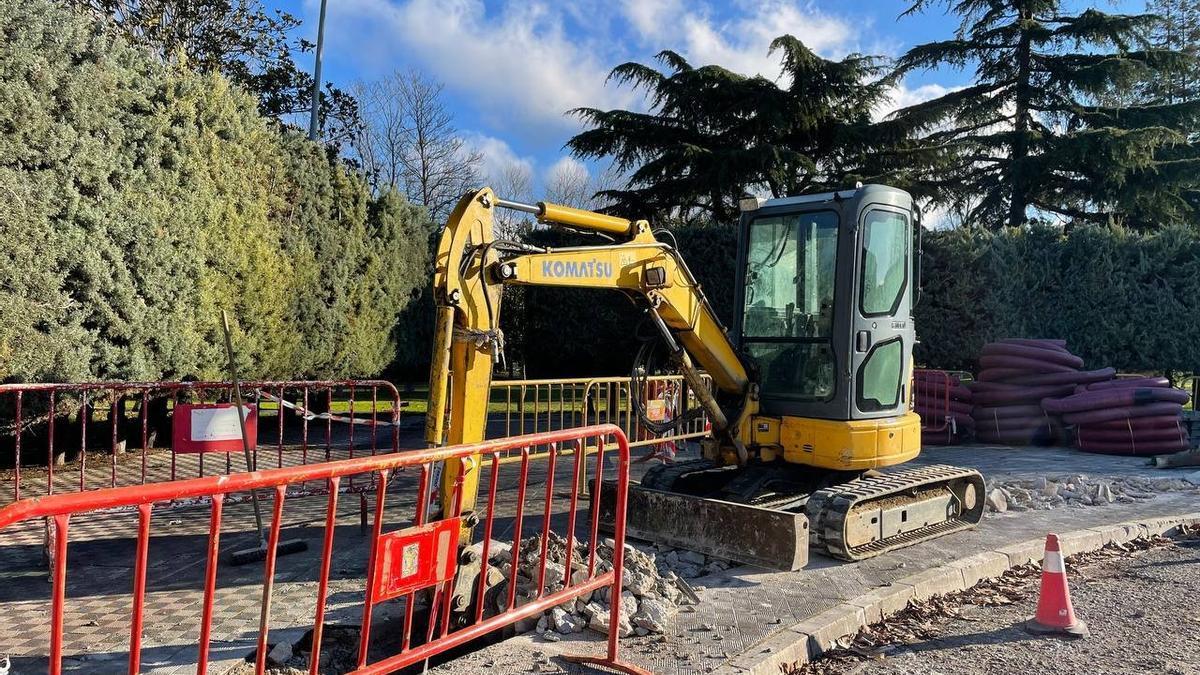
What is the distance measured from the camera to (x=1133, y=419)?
12.0m

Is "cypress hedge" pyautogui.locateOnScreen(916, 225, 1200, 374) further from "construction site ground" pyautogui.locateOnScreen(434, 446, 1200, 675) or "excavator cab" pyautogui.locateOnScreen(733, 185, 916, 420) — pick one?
"excavator cab" pyautogui.locateOnScreen(733, 185, 916, 420)

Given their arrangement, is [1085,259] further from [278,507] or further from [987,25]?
[278,507]

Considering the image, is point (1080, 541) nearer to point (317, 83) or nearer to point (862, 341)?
point (862, 341)

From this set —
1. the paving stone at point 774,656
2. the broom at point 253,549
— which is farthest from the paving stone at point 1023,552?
the broom at point 253,549

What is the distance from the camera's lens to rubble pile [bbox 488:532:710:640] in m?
4.65

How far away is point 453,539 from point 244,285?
28.7 feet

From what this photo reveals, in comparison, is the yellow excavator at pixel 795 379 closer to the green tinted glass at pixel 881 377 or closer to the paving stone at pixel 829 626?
the green tinted glass at pixel 881 377

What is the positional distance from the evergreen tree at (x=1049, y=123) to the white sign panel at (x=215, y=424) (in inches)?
730

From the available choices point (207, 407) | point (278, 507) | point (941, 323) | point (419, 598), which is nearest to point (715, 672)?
point (419, 598)

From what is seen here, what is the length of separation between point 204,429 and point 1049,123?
76.8ft

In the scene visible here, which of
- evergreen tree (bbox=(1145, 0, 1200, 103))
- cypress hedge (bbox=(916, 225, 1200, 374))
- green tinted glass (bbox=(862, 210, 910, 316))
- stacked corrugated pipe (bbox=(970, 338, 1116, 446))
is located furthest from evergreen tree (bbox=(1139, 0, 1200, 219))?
green tinted glass (bbox=(862, 210, 910, 316))

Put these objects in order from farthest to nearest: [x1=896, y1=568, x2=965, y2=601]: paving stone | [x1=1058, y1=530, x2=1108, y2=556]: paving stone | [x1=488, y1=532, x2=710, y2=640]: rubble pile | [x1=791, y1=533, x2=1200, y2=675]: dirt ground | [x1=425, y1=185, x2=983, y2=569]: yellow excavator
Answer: [x1=1058, y1=530, x2=1108, y2=556]: paving stone, [x1=425, y1=185, x2=983, y2=569]: yellow excavator, [x1=896, y1=568, x2=965, y2=601]: paving stone, [x1=488, y1=532, x2=710, y2=640]: rubble pile, [x1=791, y1=533, x2=1200, y2=675]: dirt ground

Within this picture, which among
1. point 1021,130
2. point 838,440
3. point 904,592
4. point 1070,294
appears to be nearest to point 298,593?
point 904,592

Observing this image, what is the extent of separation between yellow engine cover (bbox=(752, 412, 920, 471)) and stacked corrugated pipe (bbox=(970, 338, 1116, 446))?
7343 millimetres
